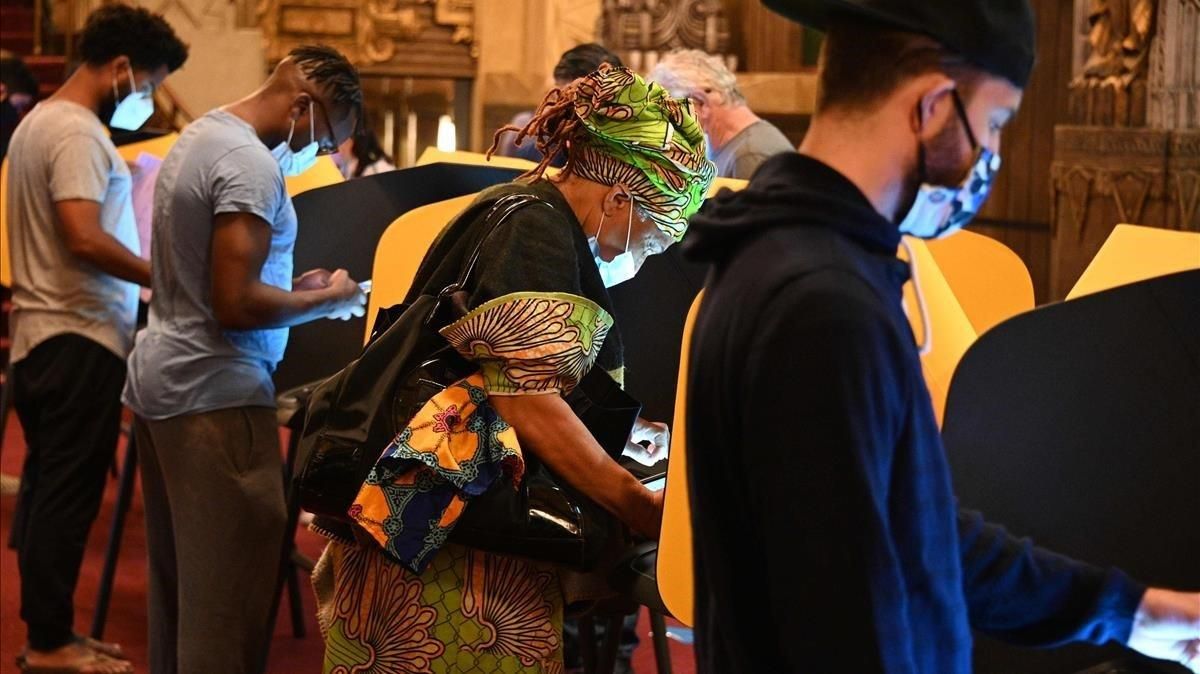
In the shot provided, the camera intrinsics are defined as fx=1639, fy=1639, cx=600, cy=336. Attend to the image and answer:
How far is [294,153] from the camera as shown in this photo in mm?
3463

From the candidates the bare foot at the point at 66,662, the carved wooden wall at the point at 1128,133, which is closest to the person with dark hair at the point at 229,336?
the bare foot at the point at 66,662

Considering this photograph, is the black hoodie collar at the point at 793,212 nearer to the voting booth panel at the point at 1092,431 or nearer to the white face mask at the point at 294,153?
the voting booth panel at the point at 1092,431

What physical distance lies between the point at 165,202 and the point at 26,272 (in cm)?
111

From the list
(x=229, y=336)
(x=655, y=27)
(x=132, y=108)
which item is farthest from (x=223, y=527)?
(x=655, y=27)

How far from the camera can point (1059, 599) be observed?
5.02 feet

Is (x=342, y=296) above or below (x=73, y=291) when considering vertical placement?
above

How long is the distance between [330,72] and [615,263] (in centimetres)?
115

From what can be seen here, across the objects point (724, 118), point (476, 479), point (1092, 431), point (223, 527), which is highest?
point (724, 118)

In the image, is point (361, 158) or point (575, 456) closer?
point (575, 456)

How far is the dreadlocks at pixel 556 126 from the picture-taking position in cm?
250

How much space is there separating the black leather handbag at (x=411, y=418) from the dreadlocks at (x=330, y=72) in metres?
1.15

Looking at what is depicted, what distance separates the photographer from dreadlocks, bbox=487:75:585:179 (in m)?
2.50

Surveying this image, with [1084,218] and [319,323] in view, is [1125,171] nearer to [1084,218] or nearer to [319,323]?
[1084,218]

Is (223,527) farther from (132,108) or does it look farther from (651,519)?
(132,108)
